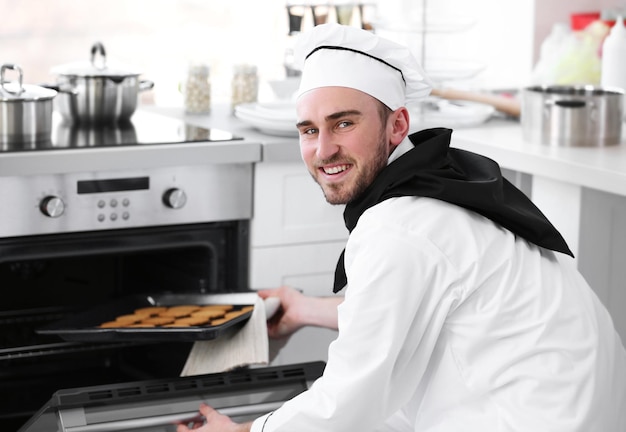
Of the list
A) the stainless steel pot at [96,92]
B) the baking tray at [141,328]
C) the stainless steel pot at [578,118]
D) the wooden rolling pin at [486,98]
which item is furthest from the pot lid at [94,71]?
the stainless steel pot at [578,118]

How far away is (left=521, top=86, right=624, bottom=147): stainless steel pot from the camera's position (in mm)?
2492

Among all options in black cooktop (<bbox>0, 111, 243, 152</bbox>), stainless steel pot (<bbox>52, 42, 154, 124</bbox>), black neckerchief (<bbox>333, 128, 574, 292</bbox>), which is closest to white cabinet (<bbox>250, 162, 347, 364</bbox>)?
black cooktop (<bbox>0, 111, 243, 152</bbox>)

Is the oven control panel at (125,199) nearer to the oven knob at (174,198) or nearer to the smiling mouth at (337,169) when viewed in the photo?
the oven knob at (174,198)

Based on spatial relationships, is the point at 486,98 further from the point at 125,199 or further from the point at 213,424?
the point at 213,424

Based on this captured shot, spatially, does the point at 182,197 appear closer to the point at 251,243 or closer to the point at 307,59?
the point at 251,243

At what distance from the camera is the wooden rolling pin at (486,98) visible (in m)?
3.03

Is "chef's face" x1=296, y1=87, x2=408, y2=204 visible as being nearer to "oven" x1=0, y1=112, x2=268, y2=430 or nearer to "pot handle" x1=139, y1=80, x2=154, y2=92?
"oven" x1=0, y1=112, x2=268, y2=430

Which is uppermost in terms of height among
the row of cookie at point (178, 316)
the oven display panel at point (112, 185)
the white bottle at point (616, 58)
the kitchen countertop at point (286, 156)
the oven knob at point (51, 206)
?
the white bottle at point (616, 58)

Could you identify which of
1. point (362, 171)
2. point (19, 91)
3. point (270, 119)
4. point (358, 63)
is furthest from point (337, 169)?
point (19, 91)

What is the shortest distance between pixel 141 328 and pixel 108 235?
1.33 feet

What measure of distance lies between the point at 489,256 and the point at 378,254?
181 millimetres

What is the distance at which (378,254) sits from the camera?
61.3 inches

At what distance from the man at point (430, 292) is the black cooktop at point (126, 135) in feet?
2.65

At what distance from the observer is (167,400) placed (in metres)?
1.95
